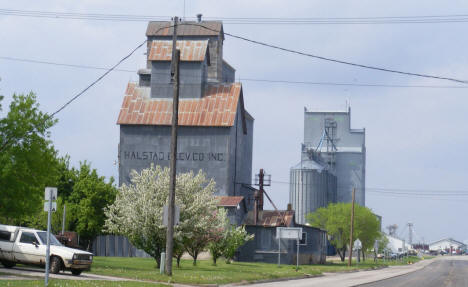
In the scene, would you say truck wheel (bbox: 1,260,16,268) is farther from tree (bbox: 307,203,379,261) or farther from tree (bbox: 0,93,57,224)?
tree (bbox: 307,203,379,261)

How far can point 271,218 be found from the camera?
67.9m

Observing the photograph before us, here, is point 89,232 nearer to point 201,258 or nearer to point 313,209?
point 201,258

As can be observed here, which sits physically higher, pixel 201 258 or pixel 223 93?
pixel 223 93

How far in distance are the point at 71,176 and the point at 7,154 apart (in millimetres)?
26211

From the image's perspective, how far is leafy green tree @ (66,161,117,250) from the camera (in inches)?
2183

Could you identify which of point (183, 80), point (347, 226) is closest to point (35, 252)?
point (183, 80)

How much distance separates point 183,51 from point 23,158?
141ft

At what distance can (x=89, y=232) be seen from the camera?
56594 millimetres

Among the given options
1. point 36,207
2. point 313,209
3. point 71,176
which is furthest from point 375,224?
point 36,207

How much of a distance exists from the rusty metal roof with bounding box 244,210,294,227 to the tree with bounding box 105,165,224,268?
28.3m

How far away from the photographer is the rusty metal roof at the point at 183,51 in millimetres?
73438

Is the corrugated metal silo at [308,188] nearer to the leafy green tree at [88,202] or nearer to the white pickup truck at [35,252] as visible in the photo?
the leafy green tree at [88,202]

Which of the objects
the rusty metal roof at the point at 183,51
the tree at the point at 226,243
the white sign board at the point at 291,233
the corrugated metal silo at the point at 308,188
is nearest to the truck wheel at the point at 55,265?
the tree at the point at 226,243

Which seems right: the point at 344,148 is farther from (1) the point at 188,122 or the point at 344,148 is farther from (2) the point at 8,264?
(2) the point at 8,264
